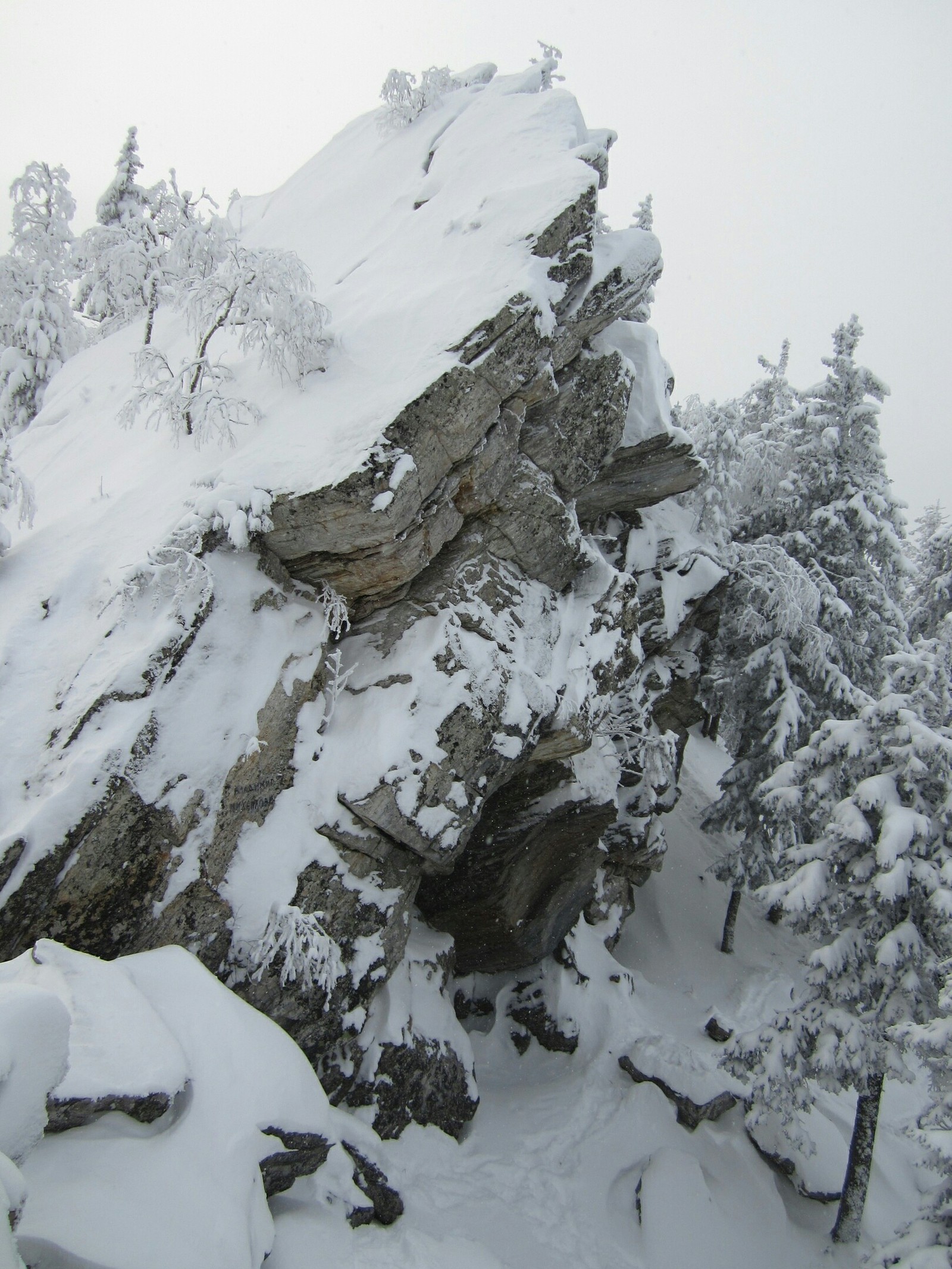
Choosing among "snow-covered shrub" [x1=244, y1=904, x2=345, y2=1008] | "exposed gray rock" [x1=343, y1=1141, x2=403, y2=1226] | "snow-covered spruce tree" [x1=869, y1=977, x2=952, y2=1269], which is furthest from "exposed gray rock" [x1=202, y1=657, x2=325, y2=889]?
"snow-covered spruce tree" [x1=869, y1=977, x2=952, y2=1269]

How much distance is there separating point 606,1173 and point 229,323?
51.5ft

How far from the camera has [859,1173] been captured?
10.8m

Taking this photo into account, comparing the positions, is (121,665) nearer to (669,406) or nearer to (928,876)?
(928,876)

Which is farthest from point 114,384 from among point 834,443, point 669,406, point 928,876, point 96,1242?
point 928,876

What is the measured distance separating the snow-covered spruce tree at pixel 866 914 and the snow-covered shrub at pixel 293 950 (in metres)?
7.35

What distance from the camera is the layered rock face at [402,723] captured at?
7812 millimetres

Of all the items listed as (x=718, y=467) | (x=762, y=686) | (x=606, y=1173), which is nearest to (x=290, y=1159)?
(x=606, y=1173)

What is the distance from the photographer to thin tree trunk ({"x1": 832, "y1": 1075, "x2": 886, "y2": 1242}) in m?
10.8

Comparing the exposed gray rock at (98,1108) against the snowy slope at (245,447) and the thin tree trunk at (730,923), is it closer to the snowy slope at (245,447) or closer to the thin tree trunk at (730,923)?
the snowy slope at (245,447)

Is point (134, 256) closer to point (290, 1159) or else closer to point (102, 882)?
point (102, 882)

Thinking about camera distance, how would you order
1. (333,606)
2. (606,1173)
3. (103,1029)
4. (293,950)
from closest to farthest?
(103,1029) → (293,950) → (333,606) → (606,1173)

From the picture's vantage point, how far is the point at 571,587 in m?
13.1

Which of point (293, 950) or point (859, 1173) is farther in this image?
point (859, 1173)

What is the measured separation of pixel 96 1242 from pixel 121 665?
548 centimetres
